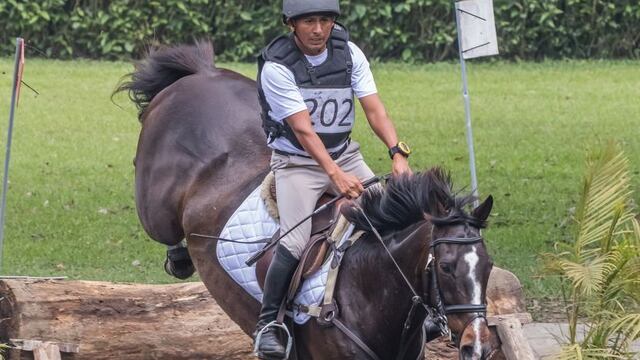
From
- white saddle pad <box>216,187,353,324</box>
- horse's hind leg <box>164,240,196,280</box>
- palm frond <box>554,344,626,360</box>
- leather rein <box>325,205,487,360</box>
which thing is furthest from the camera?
horse's hind leg <box>164,240,196,280</box>

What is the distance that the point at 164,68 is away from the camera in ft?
26.9

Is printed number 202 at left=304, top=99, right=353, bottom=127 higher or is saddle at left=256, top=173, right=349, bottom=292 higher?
printed number 202 at left=304, top=99, right=353, bottom=127

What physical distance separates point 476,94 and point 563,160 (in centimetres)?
400

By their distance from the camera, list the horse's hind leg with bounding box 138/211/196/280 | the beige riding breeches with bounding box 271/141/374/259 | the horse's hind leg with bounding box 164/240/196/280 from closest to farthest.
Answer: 1. the beige riding breeches with bounding box 271/141/374/259
2. the horse's hind leg with bounding box 138/211/196/280
3. the horse's hind leg with bounding box 164/240/196/280

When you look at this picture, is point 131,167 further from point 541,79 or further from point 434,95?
point 541,79

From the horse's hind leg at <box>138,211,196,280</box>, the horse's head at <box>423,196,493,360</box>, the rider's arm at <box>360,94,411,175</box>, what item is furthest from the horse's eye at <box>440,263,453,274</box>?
the horse's hind leg at <box>138,211,196,280</box>

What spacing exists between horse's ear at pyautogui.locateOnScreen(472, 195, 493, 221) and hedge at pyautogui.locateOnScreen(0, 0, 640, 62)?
44.9 ft

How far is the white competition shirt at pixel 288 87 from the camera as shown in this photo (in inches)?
240

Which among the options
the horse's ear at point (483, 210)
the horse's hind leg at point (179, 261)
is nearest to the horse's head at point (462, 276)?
the horse's ear at point (483, 210)

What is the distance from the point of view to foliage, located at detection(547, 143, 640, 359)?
6594 mm

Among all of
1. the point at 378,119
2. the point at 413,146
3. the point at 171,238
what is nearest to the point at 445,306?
the point at 378,119

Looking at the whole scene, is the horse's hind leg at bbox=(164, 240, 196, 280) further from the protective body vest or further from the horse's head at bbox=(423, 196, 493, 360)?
the horse's head at bbox=(423, 196, 493, 360)

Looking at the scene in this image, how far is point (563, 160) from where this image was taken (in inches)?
540

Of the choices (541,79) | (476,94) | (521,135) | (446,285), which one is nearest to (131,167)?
(521,135)
